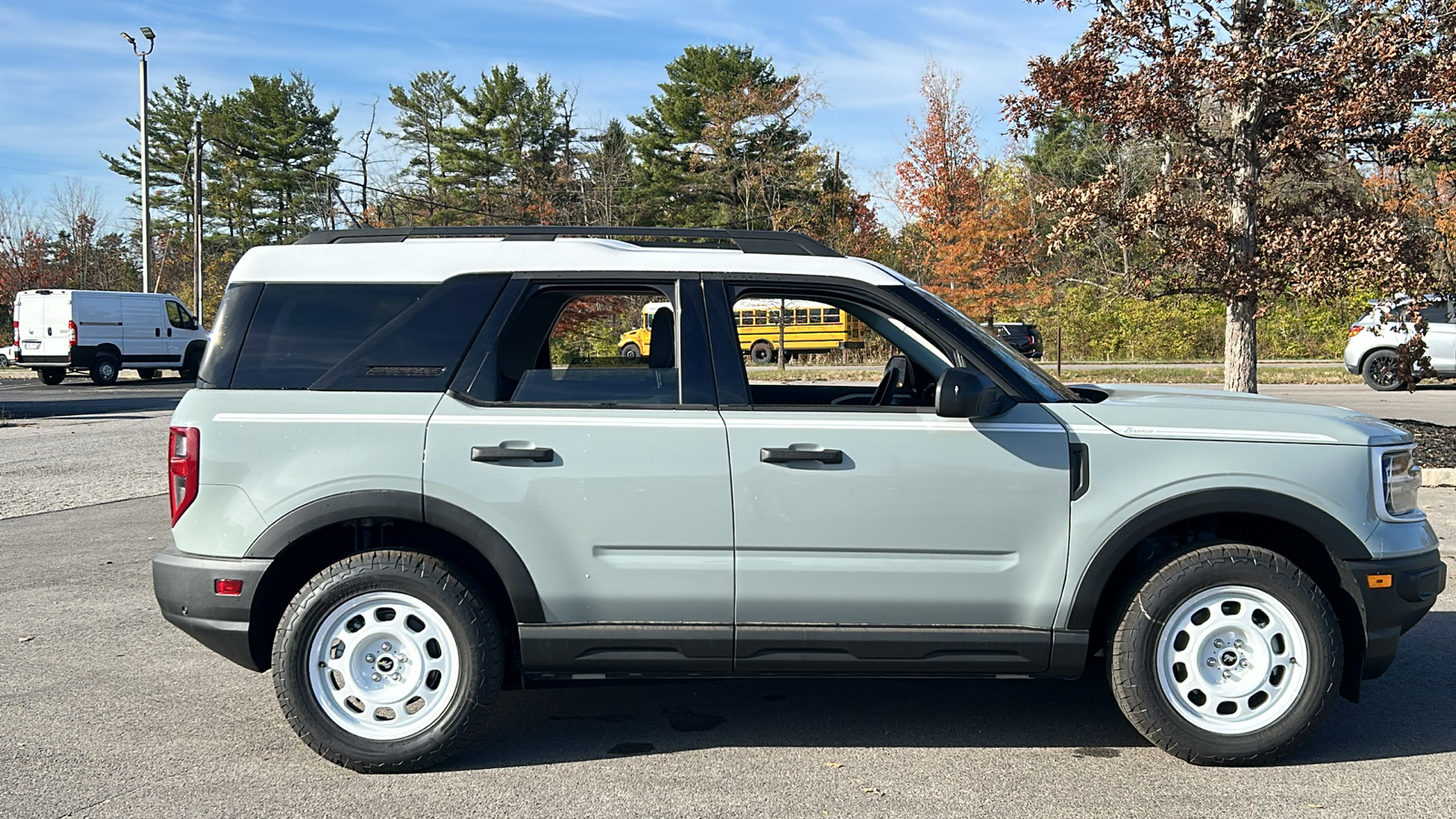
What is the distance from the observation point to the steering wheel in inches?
187

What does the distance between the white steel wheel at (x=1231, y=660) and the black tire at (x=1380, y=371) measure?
1884 cm

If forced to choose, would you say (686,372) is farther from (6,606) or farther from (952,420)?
(6,606)

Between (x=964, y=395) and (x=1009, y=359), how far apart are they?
48 cm

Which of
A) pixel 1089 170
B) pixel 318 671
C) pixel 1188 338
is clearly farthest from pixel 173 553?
pixel 1089 170

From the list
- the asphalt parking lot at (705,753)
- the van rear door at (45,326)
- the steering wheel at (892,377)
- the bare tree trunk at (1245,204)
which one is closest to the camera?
the asphalt parking lot at (705,753)

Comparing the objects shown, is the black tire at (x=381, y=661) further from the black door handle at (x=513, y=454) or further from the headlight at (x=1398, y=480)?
the headlight at (x=1398, y=480)

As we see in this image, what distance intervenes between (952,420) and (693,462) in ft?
3.01

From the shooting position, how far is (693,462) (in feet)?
13.1

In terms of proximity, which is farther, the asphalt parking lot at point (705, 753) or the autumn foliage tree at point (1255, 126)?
the autumn foliage tree at point (1255, 126)

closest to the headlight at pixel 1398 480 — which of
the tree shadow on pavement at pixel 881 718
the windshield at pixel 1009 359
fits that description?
the tree shadow on pavement at pixel 881 718

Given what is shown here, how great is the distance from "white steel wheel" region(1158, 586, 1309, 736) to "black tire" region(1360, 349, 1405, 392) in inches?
742

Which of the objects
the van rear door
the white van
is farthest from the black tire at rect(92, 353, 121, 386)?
the van rear door

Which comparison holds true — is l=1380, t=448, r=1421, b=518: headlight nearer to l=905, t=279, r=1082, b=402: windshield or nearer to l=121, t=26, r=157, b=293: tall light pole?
l=905, t=279, r=1082, b=402: windshield

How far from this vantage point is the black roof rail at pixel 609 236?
4344mm
